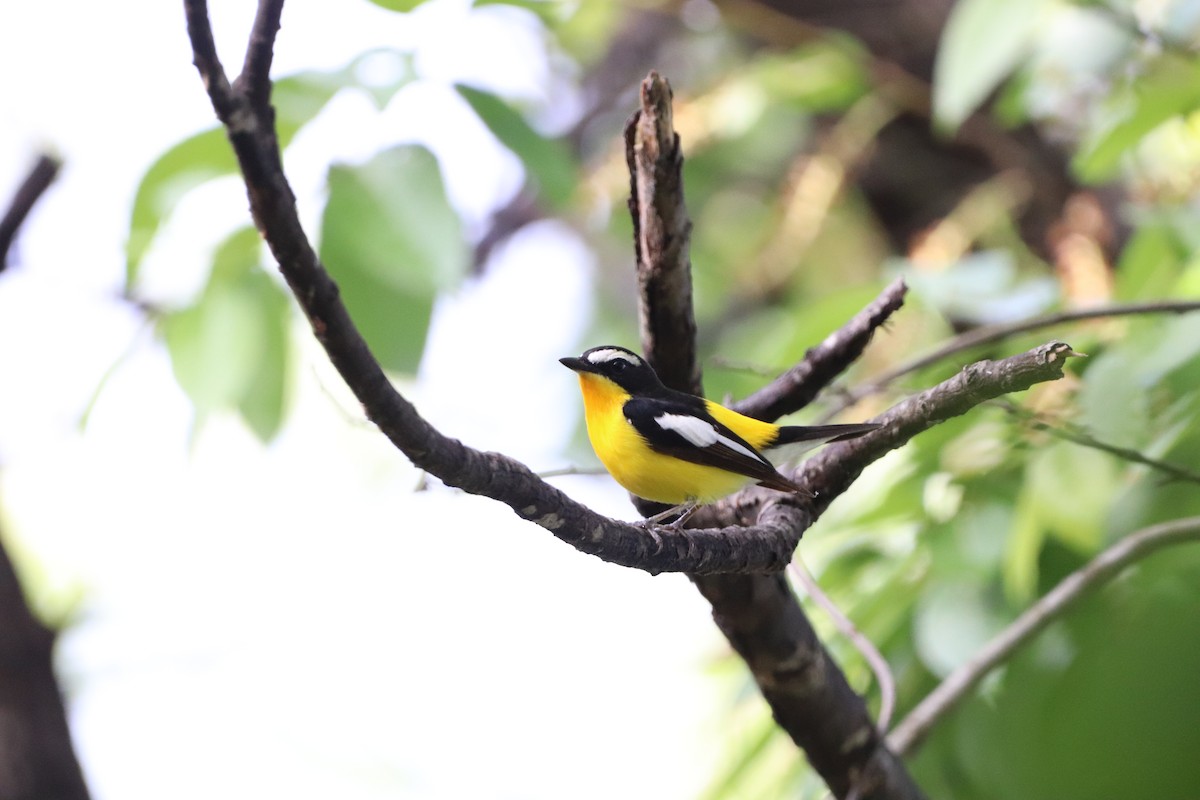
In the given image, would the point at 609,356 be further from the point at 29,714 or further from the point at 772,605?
the point at 29,714

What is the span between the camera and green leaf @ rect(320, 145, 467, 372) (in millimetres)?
2371

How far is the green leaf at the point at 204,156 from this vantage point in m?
2.54

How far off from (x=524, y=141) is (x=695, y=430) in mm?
896

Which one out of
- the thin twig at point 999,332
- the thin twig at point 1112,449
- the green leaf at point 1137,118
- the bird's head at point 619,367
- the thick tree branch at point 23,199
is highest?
the thick tree branch at point 23,199

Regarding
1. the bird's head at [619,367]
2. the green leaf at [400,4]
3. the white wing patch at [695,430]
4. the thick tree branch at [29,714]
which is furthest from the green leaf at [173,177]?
the white wing patch at [695,430]

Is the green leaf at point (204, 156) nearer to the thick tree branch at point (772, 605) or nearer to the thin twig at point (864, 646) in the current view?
the thick tree branch at point (772, 605)

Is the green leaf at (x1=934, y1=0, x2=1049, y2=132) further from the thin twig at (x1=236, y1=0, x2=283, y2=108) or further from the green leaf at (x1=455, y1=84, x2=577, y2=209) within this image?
the thin twig at (x1=236, y1=0, x2=283, y2=108)

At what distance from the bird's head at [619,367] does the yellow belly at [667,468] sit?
10 centimetres

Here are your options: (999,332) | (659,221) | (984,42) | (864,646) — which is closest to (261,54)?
(659,221)

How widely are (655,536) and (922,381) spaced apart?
57.5 inches

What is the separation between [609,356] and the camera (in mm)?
3182

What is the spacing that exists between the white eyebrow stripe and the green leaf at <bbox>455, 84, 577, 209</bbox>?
18.3 inches

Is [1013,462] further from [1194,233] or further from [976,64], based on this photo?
[976,64]

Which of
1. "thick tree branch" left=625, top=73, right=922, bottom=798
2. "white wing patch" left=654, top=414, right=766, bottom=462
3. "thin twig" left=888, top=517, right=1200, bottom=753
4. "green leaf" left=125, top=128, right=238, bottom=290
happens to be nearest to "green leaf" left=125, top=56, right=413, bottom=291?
"green leaf" left=125, top=128, right=238, bottom=290
